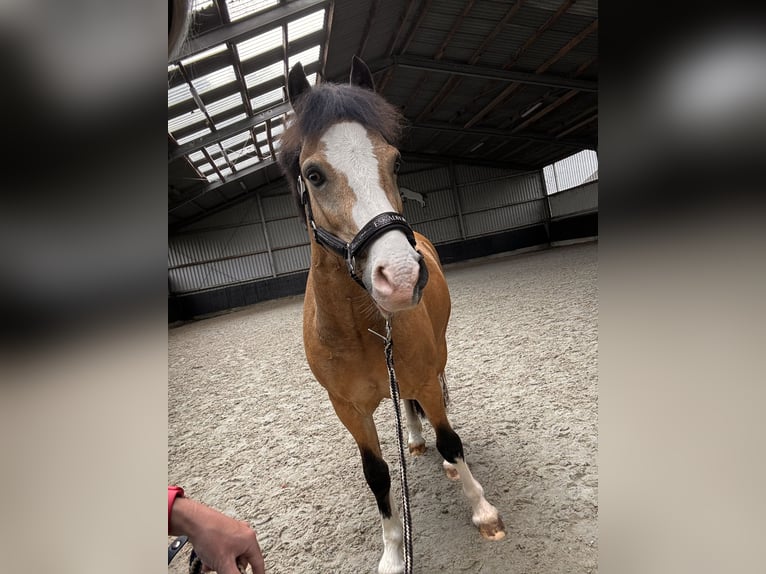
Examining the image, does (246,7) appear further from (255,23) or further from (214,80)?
(214,80)

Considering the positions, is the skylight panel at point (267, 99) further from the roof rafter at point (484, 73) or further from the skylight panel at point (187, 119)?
the roof rafter at point (484, 73)

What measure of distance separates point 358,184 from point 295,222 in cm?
1666

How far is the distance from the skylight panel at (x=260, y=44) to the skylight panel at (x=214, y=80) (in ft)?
1.45

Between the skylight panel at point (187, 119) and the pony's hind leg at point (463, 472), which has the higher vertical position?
the skylight panel at point (187, 119)

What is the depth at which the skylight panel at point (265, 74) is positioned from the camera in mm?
8695

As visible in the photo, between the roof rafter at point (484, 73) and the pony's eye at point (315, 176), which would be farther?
the roof rafter at point (484, 73)

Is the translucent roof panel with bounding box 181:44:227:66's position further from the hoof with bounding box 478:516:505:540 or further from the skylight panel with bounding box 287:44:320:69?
the hoof with bounding box 478:516:505:540

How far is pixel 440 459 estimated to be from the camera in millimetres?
2715

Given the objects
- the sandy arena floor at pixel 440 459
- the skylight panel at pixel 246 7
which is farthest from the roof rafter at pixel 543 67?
the sandy arena floor at pixel 440 459
